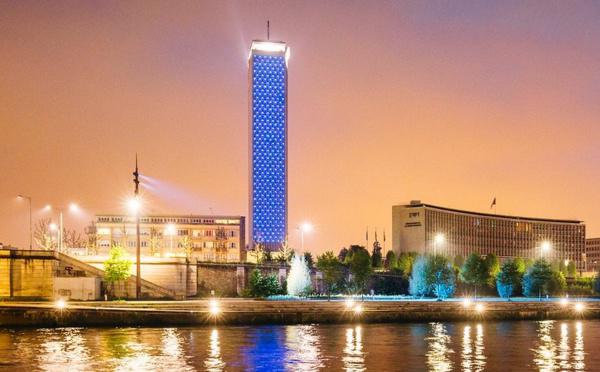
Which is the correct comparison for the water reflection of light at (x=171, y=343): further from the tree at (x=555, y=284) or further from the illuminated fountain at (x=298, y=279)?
the tree at (x=555, y=284)

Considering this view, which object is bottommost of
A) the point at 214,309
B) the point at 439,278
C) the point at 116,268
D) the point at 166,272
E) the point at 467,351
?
the point at 467,351

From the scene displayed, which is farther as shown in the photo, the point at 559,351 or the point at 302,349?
the point at 559,351

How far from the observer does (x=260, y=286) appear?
343 feet

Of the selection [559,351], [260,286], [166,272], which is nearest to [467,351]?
[559,351]

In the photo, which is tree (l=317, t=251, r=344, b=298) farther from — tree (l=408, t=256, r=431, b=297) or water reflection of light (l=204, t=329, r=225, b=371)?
water reflection of light (l=204, t=329, r=225, b=371)

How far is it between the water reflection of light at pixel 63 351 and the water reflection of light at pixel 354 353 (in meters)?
13.8

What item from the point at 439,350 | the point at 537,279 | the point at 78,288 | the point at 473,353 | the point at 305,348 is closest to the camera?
the point at 473,353

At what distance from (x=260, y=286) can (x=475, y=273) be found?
181 ft

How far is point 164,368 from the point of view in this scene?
40.8 meters

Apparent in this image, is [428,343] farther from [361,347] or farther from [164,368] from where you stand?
[164,368]

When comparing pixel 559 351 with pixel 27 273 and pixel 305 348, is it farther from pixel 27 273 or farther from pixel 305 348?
pixel 27 273

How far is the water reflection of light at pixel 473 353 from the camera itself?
140 ft

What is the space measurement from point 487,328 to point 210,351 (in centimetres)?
2944

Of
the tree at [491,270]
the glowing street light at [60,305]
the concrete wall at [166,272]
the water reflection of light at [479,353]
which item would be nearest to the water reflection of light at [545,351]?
the water reflection of light at [479,353]
